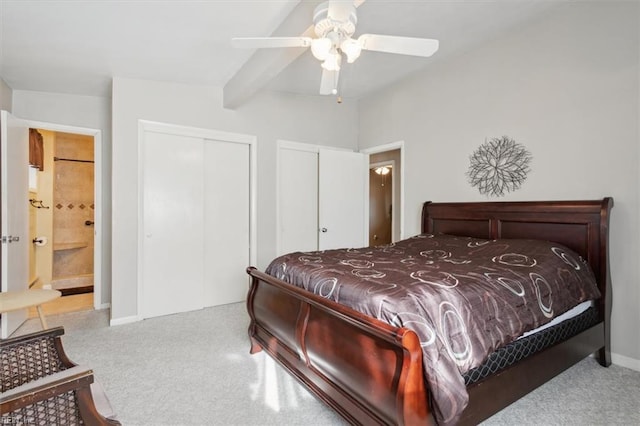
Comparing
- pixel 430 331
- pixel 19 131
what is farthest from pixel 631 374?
pixel 19 131

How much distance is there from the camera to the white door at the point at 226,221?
3773mm

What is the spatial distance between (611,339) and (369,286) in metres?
2.22

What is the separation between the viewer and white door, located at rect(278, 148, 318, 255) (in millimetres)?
4188

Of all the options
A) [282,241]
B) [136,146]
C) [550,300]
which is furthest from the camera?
[282,241]

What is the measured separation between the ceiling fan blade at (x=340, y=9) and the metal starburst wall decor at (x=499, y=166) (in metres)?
2.13

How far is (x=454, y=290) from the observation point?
5.07 feet

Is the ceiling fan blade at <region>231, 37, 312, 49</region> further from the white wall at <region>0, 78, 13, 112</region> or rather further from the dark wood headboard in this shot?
the white wall at <region>0, 78, 13, 112</region>

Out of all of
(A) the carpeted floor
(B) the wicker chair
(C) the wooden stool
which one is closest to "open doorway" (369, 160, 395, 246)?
(A) the carpeted floor

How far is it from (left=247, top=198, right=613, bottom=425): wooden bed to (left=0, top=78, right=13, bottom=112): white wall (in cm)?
313

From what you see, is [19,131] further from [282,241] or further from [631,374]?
[631,374]

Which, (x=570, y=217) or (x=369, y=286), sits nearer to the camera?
(x=369, y=286)

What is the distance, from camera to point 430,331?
1318 millimetres

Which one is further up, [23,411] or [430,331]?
[430,331]

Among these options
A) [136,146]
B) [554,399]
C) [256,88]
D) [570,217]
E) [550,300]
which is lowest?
[554,399]
